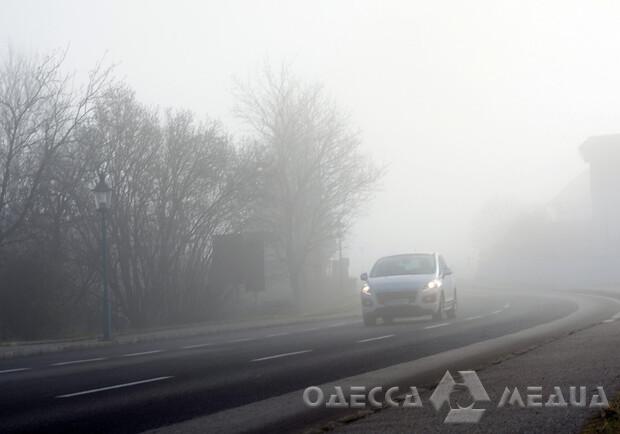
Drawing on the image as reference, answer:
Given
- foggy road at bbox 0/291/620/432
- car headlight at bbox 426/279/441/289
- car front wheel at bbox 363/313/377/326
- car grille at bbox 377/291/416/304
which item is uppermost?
car headlight at bbox 426/279/441/289

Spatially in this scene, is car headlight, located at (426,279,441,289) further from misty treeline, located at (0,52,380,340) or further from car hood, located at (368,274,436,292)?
misty treeline, located at (0,52,380,340)

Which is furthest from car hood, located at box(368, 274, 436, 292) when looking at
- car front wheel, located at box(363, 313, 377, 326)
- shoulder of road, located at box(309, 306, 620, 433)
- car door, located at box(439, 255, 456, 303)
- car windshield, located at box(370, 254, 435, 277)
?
shoulder of road, located at box(309, 306, 620, 433)

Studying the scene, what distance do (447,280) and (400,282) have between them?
8.84 ft

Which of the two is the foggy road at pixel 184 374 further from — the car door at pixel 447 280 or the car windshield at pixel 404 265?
the car door at pixel 447 280

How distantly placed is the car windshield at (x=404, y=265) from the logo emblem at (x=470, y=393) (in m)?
14.0

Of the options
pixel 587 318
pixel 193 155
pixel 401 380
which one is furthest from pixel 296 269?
pixel 401 380

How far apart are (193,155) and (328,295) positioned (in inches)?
722

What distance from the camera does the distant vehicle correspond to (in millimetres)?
24391

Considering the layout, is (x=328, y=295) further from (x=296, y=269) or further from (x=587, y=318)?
(x=587, y=318)

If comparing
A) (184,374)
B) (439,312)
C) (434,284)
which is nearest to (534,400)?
(184,374)

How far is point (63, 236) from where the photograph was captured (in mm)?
36719

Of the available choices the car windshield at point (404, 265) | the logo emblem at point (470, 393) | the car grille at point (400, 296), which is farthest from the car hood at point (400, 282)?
the logo emblem at point (470, 393)

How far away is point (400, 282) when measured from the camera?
24516 mm

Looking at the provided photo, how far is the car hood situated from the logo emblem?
41.7 ft
